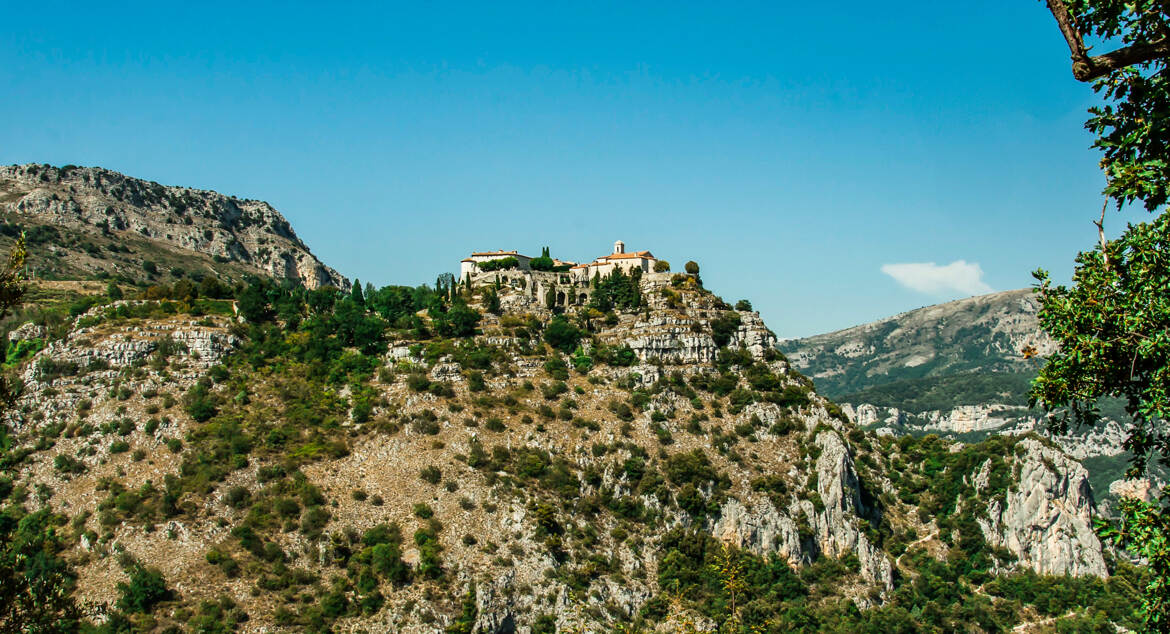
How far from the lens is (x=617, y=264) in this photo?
308ft

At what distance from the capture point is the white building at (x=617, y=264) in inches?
3708

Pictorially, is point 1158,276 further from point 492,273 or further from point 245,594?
point 492,273

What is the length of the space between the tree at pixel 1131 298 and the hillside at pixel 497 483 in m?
42.2

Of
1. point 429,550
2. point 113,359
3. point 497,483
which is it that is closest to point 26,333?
point 113,359

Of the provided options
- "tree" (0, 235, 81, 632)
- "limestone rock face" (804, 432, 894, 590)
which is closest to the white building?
"limestone rock face" (804, 432, 894, 590)

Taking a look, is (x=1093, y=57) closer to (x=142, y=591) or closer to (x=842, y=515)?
(x=142, y=591)

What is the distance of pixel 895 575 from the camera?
206 ft

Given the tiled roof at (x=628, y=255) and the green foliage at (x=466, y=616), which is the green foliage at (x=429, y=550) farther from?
the tiled roof at (x=628, y=255)

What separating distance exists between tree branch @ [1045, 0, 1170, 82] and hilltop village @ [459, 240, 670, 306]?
7561cm

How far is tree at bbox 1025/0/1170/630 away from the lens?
11047 mm

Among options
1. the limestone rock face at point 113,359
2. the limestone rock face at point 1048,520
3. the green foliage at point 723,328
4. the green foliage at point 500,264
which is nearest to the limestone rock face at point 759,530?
the limestone rock face at point 1048,520

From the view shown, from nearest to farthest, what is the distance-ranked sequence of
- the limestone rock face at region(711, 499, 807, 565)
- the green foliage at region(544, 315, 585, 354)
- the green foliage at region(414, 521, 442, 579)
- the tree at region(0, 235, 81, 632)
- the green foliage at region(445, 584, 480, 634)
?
the tree at region(0, 235, 81, 632), the green foliage at region(445, 584, 480, 634), the green foliage at region(414, 521, 442, 579), the limestone rock face at region(711, 499, 807, 565), the green foliage at region(544, 315, 585, 354)

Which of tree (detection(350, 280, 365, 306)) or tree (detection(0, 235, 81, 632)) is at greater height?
tree (detection(350, 280, 365, 306))

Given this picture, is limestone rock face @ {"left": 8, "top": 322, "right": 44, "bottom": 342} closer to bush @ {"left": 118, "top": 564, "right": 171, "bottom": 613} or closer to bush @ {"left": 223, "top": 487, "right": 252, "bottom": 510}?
bush @ {"left": 223, "top": 487, "right": 252, "bottom": 510}
